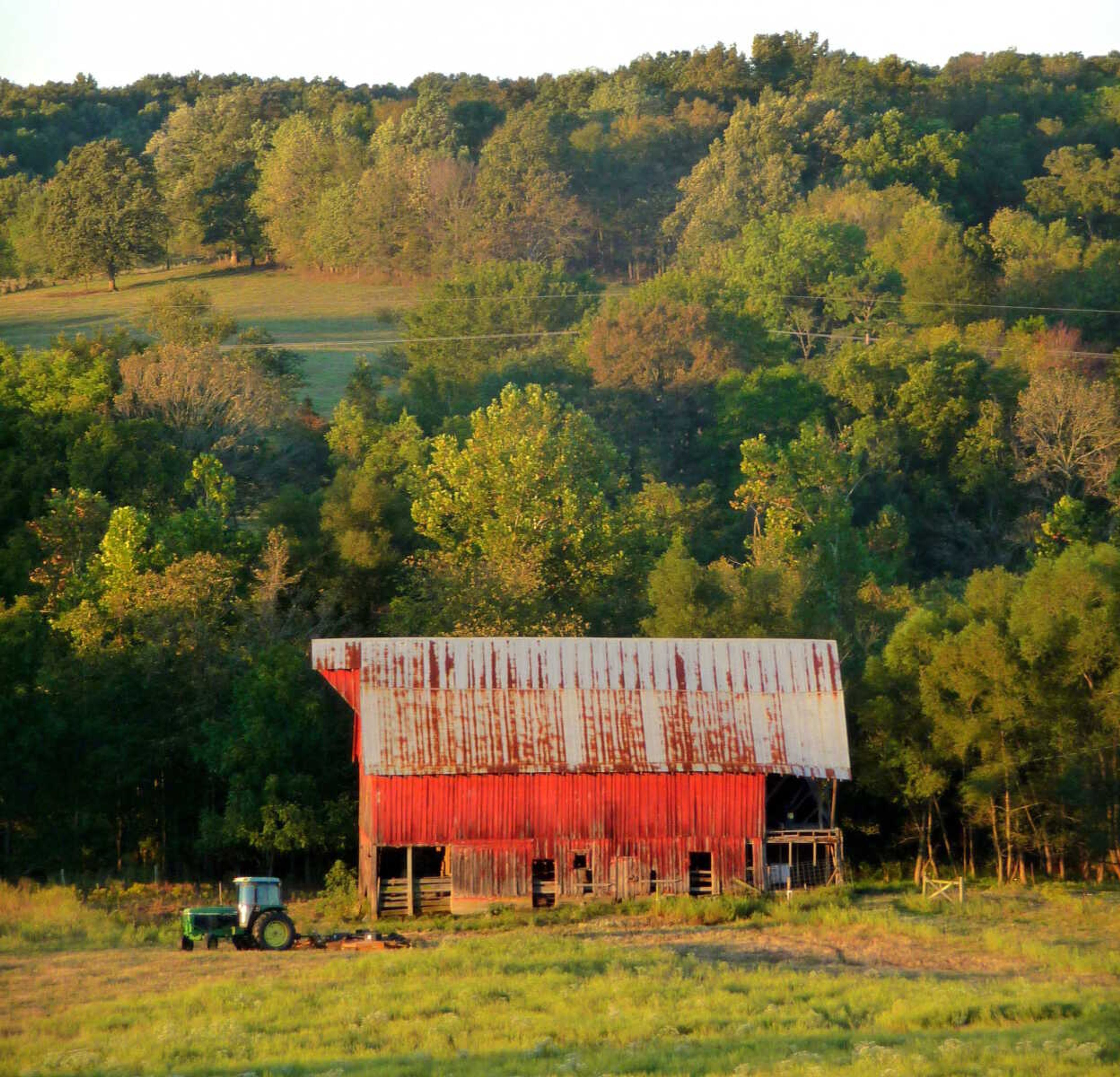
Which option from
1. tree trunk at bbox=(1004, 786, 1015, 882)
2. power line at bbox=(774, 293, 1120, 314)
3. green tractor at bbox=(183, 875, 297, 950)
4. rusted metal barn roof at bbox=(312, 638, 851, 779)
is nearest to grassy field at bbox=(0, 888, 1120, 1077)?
green tractor at bbox=(183, 875, 297, 950)

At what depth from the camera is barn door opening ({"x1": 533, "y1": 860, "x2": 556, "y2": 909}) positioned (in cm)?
3812

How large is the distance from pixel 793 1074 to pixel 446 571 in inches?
1257

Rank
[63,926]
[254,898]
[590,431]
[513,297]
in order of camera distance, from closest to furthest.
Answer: [254,898] → [63,926] → [590,431] → [513,297]

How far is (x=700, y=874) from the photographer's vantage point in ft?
127

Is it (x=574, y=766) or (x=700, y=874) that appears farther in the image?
(x=700, y=874)

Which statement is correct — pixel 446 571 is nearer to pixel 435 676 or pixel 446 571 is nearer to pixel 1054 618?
pixel 435 676

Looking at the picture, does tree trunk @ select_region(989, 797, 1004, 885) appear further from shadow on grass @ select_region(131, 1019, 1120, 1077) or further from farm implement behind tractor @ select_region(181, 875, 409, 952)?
shadow on grass @ select_region(131, 1019, 1120, 1077)

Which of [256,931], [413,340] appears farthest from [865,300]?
[256,931]

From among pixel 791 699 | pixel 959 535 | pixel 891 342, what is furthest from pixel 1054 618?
pixel 891 342

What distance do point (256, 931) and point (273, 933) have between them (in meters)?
0.31

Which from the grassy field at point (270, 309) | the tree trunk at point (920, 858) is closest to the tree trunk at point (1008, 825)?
the tree trunk at point (920, 858)

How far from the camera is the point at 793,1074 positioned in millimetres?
21188

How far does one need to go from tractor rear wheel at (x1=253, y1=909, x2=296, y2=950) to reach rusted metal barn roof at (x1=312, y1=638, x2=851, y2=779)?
5.57 meters

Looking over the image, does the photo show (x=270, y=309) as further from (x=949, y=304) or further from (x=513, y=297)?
(x=949, y=304)
